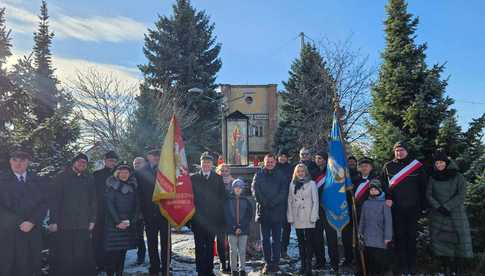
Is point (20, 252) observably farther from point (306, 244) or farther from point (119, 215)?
point (306, 244)

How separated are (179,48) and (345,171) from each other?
80.3 feet

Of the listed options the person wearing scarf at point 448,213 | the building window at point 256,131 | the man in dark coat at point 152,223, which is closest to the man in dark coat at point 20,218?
the man in dark coat at point 152,223

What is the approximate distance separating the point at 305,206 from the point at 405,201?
1692mm

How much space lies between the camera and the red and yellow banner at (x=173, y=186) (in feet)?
21.1

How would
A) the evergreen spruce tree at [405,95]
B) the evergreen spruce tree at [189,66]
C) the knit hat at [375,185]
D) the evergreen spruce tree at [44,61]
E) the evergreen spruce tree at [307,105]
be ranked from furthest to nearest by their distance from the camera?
the evergreen spruce tree at [189,66] < the evergreen spruce tree at [44,61] < the evergreen spruce tree at [307,105] < the evergreen spruce tree at [405,95] < the knit hat at [375,185]

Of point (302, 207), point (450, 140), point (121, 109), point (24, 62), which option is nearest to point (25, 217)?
point (302, 207)

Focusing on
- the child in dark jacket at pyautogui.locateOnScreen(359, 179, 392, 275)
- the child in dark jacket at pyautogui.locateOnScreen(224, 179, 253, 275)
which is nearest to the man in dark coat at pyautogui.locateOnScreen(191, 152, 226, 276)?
the child in dark jacket at pyautogui.locateOnScreen(224, 179, 253, 275)

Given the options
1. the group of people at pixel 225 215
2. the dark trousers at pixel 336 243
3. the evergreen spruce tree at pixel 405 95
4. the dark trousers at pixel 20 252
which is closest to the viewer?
the dark trousers at pixel 20 252

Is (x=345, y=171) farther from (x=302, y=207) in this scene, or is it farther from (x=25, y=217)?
(x=25, y=217)

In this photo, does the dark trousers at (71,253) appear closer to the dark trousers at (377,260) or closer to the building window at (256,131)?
the dark trousers at (377,260)

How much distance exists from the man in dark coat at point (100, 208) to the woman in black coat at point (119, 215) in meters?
0.47

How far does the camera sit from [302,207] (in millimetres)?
6984

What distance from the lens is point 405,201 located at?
691 centimetres

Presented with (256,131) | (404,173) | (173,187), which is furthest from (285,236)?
(256,131)
